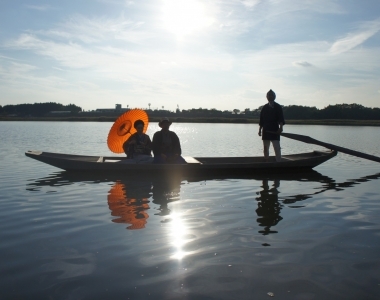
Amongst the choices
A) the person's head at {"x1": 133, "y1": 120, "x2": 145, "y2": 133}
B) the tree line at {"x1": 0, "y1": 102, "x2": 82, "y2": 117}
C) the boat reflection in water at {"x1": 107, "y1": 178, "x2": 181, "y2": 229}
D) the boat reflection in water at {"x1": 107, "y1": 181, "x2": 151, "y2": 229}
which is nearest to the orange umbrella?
the person's head at {"x1": 133, "y1": 120, "x2": 145, "y2": 133}

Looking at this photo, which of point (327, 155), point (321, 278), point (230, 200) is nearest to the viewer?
point (321, 278)

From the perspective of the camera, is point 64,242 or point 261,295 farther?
point 64,242

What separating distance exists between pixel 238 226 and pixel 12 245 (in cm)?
349

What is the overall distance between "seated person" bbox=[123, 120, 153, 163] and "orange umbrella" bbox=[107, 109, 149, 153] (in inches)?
34.0

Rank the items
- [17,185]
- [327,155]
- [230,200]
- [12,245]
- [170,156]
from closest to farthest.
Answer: [12,245], [230,200], [17,185], [170,156], [327,155]

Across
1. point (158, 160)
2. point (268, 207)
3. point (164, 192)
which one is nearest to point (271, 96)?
point (158, 160)

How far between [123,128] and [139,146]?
133 centimetres

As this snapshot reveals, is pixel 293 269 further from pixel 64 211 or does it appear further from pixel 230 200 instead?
pixel 64 211

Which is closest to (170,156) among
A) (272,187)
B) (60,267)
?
(272,187)

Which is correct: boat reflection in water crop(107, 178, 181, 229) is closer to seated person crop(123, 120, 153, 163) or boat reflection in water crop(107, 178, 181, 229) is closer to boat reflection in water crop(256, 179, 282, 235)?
seated person crop(123, 120, 153, 163)

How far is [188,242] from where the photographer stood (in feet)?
19.0

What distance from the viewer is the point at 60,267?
4855 mm

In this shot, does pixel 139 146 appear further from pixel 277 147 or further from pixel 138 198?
pixel 277 147

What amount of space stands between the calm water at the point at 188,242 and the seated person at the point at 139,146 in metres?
1.99
